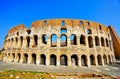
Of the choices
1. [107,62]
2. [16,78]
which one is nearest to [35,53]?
[16,78]

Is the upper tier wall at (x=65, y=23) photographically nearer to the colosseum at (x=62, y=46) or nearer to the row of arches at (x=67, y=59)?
the colosseum at (x=62, y=46)

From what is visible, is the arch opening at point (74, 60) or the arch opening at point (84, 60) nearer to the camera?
the arch opening at point (74, 60)

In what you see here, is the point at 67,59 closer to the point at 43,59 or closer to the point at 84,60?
the point at 84,60

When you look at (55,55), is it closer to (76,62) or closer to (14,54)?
(76,62)

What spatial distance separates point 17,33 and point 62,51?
40.6 ft

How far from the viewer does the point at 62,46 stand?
22500 millimetres

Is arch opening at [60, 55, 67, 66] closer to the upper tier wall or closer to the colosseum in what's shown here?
the colosseum

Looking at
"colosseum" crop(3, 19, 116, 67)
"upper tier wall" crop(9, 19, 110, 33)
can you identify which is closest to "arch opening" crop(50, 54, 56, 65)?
"colosseum" crop(3, 19, 116, 67)

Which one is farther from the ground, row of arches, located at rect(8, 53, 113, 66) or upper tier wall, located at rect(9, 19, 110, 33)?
upper tier wall, located at rect(9, 19, 110, 33)

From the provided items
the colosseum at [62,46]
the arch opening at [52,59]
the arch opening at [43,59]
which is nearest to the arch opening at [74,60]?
the colosseum at [62,46]

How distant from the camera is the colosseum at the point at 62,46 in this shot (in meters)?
21.8

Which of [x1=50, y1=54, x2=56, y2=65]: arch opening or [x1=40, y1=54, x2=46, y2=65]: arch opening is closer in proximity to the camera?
[x1=50, y1=54, x2=56, y2=65]: arch opening

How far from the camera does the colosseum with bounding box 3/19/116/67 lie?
2180 centimetres

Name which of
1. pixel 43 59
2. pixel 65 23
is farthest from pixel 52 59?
pixel 65 23
